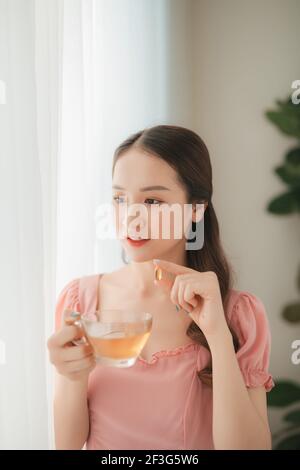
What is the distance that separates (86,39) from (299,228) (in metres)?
0.95

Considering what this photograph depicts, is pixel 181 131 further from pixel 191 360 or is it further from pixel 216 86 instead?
pixel 216 86

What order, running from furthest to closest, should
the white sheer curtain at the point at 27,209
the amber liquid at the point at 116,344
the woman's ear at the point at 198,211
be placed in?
the woman's ear at the point at 198,211 < the white sheer curtain at the point at 27,209 < the amber liquid at the point at 116,344

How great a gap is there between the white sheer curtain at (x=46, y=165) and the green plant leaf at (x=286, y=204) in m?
0.65

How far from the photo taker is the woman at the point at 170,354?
70 cm

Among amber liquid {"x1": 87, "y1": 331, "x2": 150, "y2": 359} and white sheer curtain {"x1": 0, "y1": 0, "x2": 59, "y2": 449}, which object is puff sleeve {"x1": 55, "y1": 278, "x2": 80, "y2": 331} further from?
amber liquid {"x1": 87, "y1": 331, "x2": 150, "y2": 359}

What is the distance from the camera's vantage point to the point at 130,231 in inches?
30.9

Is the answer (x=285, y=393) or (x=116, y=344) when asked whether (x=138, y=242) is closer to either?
(x=116, y=344)

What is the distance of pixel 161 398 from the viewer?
76cm

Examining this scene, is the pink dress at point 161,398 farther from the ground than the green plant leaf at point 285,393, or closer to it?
farther from the ground

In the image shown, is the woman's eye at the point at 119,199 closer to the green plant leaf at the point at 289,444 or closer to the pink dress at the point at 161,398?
the pink dress at the point at 161,398

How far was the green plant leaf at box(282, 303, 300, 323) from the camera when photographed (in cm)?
157

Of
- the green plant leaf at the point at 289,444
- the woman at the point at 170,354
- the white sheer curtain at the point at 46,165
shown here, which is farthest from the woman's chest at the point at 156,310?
the green plant leaf at the point at 289,444

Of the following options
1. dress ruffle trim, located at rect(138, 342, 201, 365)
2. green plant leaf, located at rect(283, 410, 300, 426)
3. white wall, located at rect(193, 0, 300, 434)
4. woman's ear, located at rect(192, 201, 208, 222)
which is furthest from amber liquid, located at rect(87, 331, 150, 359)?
green plant leaf, located at rect(283, 410, 300, 426)
